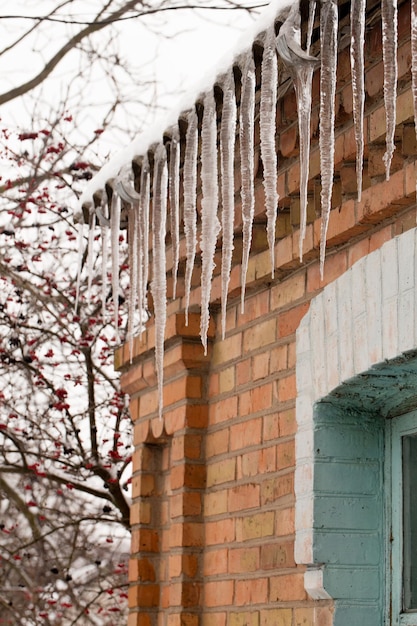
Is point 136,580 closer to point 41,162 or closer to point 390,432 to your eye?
point 390,432

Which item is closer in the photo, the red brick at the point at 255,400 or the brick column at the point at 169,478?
the red brick at the point at 255,400

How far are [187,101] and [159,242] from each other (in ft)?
1.68

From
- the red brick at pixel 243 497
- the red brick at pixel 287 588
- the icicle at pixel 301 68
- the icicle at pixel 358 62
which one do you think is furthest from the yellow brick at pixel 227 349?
the icicle at pixel 358 62

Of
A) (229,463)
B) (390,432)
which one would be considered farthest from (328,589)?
(229,463)

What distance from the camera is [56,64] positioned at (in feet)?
30.6

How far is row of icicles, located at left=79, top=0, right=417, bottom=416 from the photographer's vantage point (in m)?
2.55

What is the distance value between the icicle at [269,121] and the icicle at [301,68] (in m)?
0.07

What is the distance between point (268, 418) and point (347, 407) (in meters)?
0.40

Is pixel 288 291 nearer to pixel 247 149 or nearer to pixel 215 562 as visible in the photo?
pixel 247 149

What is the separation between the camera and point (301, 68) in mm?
→ 2766

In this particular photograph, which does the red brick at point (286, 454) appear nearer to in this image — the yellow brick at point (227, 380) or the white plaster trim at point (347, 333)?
the white plaster trim at point (347, 333)

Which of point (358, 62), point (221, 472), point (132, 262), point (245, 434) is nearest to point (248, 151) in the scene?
point (358, 62)

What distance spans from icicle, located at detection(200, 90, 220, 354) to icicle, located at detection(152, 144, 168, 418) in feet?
0.93

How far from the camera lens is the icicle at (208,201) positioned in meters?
3.14
